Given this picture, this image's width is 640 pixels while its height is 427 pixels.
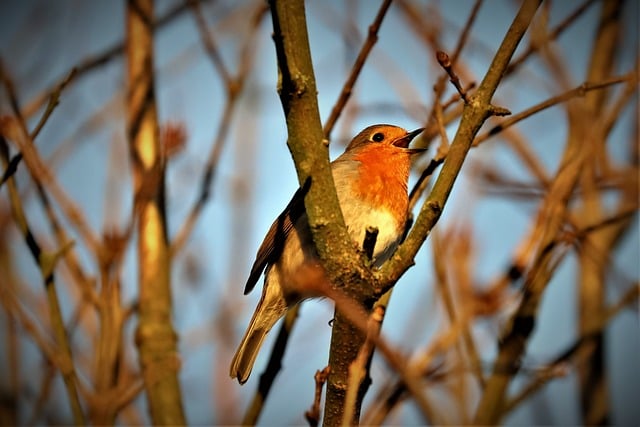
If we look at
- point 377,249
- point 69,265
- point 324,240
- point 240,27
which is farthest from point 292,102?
point 240,27

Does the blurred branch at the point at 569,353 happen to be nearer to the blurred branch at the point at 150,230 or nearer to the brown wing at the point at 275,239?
the brown wing at the point at 275,239

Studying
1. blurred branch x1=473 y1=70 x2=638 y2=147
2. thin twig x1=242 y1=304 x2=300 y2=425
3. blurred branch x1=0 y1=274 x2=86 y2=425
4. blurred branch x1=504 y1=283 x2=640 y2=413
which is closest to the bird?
thin twig x1=242 y1=304 x2=300 y2=425

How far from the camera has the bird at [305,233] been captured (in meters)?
3.32

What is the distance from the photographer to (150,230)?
11.5 ft

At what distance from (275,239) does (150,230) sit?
24.5 inches

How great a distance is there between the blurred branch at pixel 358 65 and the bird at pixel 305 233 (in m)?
0.39

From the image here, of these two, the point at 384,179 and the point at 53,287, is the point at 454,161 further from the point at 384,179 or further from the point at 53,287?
the point at 53,287

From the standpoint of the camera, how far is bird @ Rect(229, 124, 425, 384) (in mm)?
3320

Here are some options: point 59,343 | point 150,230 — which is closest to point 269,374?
point 59,343

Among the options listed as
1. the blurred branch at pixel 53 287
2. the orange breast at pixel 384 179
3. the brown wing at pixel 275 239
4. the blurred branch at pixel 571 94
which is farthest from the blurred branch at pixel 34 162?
the blurred branch at pixel 571 94

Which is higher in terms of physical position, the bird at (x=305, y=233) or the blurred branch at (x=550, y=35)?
the blurred branch at (x=550, y=35)

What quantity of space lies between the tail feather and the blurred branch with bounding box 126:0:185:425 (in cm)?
31

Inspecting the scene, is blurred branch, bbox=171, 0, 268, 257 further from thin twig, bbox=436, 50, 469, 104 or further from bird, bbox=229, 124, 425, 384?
thin twig, bbox=436, 50, 469, 104

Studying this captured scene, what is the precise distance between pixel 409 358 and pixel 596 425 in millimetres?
1171
